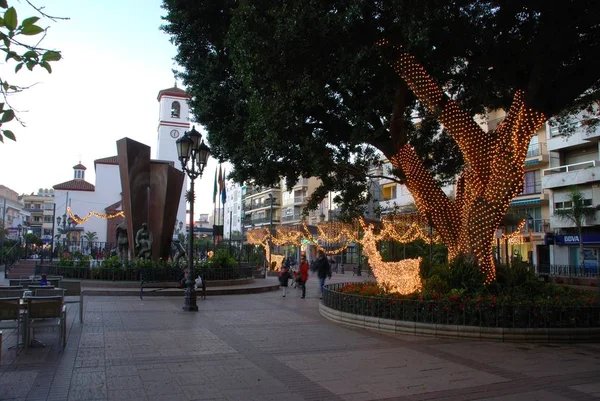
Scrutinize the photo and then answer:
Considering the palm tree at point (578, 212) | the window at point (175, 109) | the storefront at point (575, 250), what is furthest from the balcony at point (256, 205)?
the palm tree at point (578, 212)

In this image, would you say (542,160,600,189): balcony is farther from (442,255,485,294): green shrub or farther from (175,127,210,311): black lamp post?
(175,127,210,311): black lamp post

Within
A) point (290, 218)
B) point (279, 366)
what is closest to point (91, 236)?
point (290, 218)

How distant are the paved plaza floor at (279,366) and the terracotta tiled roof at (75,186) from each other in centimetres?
6877

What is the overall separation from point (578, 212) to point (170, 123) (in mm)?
55334

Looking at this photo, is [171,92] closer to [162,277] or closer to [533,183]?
[533,183]

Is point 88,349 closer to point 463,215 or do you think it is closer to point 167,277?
point 463,215

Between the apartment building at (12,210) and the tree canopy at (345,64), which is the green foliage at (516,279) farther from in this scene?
the apartment building at (12,210)

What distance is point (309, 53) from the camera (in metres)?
11.4

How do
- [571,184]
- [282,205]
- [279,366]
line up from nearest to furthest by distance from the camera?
[279,366] < [571,184] < [282,205]

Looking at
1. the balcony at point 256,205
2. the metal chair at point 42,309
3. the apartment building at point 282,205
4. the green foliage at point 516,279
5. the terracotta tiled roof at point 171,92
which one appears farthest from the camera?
the balcony at point 256,205

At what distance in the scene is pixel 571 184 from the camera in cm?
3462

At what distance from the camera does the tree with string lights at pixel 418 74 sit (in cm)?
1091

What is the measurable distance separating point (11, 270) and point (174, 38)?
18406mm

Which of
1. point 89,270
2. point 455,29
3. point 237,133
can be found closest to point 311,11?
point 455,29
